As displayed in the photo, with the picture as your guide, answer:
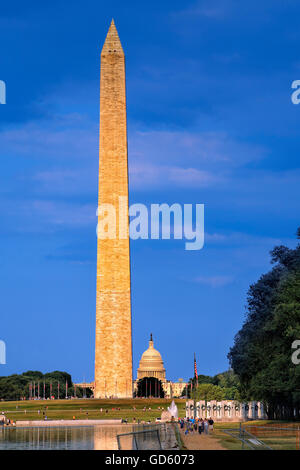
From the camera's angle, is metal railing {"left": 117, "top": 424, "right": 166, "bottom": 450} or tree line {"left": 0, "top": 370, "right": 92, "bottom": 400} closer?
metal railing {"left": 117, "top": 424, "right": 166, "bottom": 450}

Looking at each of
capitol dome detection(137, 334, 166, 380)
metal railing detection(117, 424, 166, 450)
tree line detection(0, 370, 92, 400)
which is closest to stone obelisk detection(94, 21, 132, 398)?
tree line detection(0, 370, 92, 400)

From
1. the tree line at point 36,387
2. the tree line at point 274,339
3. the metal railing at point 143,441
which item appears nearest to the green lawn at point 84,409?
the tree line at point 274,339

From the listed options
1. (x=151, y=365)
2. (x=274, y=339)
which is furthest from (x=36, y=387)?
(x=274, y=339)

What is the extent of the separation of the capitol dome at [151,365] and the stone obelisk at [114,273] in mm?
98019

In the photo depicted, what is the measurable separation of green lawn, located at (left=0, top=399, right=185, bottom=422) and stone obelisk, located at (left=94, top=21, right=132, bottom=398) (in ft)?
19.5

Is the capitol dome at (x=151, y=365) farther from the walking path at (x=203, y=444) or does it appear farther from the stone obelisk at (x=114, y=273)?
the walking path at (x=203, y=444)

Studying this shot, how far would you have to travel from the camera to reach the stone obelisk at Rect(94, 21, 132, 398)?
91.2 meters

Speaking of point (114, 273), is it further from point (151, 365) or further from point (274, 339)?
point (151, 365)

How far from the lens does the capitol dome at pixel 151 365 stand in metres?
190

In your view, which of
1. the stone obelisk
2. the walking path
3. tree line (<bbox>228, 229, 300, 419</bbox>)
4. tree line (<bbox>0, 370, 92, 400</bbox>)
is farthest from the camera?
tree line (<bbox>0, 370, 92, 400</bbox>)

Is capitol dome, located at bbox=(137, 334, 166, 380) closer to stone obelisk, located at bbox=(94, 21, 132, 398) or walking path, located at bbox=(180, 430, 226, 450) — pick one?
stone obelisk, located at bbox=(94, 21, 132, 398)
